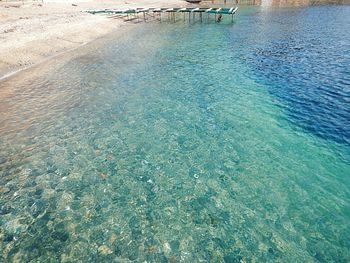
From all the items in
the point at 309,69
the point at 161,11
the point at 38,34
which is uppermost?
the point at 161,11

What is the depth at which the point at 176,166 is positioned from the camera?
1377cm

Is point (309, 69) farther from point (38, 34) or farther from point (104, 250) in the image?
point (38, 34)

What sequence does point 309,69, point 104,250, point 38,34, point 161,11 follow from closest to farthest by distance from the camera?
point 104,250
point 309,69
point 38,34
point 161,11

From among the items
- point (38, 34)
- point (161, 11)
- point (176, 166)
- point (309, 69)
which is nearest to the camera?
point (176, 166)

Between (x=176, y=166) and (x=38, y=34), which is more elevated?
(x=38, y=34)

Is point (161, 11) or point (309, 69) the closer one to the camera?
point (309, 69)

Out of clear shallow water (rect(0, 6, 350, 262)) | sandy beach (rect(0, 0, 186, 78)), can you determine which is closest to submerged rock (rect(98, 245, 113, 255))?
clear shallow water (rect(0, 6, 350, 262))

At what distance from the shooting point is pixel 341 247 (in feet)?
30.7

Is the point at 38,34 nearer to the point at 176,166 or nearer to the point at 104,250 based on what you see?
the point at 176,166

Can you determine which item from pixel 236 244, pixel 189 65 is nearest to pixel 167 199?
pixel 236 244

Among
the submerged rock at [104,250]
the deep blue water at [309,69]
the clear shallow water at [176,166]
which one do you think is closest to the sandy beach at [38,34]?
the clear shallow water at [176,166]

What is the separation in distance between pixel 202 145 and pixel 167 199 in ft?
15.6

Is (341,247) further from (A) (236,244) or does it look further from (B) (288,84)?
(B) (288,84)

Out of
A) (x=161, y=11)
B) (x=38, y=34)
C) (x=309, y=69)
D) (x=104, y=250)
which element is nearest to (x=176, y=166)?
(x=104, y=250)
